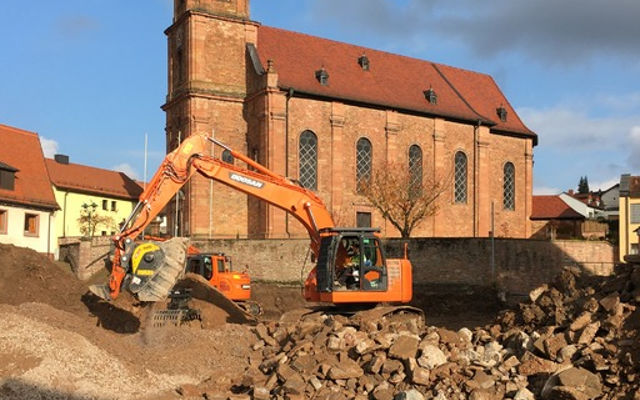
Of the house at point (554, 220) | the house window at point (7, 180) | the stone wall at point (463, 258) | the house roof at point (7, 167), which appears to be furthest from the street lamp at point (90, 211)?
the house at point (554, 220)

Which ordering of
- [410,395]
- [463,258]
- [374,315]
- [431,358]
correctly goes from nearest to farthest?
[410,395] < [431,358] < [374,315] < [463,258]

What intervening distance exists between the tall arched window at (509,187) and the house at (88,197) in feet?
85.2

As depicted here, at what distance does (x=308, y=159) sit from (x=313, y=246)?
71.4 ft

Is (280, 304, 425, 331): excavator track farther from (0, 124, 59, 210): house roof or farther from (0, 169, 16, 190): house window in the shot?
(0, 169, 16, 190): house window

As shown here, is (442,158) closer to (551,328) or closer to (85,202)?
(85,202)

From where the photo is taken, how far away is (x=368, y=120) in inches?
1730

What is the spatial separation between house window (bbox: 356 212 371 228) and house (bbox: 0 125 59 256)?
15.8 m

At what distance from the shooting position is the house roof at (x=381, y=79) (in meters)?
43.1

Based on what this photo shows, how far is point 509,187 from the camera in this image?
50.4 m

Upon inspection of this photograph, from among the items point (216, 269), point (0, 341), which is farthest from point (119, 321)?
point (0, 341)

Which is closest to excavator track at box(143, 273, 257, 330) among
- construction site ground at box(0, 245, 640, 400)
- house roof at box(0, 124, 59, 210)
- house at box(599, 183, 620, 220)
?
construction site ground at box(0, 245, 640, 400)

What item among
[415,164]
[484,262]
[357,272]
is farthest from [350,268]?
[415,164]

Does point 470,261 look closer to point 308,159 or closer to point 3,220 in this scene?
point 308,159

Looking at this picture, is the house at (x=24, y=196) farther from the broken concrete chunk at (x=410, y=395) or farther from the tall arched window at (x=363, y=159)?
the broken concrete chunk at (x=410, y=395)
